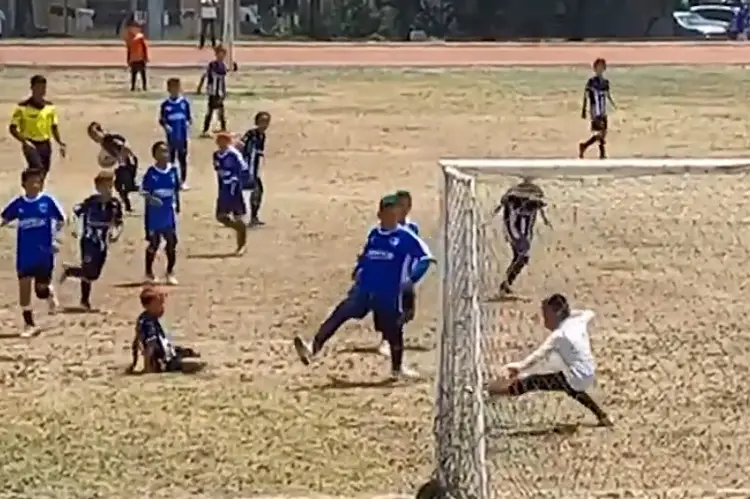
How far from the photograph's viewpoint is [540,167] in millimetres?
10484

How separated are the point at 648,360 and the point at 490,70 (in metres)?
34.9

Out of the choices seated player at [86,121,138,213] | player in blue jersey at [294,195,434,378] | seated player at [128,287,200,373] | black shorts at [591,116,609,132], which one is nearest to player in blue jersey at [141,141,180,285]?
seated player at [86,121,138,213]

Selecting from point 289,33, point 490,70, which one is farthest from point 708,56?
point 289,33

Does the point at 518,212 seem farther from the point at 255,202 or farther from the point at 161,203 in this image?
the point at 255,202

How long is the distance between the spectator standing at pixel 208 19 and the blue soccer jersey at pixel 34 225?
127 ft

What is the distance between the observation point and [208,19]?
55.7 metres

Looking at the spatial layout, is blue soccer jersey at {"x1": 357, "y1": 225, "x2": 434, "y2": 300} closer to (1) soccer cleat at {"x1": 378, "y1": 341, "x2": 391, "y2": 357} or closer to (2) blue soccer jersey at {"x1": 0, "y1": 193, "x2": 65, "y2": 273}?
(1) soccer cleat at {"x1": 378, "y1": 341, "x2": 391, "y2": 357}

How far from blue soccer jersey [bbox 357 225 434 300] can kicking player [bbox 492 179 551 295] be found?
9.10 feet

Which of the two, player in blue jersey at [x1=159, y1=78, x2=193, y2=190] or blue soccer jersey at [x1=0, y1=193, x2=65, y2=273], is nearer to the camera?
blue soccer jersey at [x1=0, y1=193, x2=65, y2=273]

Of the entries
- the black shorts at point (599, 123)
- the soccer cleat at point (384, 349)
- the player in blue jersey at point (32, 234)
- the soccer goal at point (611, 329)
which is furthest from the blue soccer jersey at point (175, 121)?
the soccer cleat at point (384, 349)

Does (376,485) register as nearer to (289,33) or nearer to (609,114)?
(609,114)

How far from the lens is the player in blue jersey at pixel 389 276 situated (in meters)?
13.6

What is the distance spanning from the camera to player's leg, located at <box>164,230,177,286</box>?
58.1ft

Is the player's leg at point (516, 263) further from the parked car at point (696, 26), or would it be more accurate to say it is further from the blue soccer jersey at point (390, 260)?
the parked car at point (696, 26)
